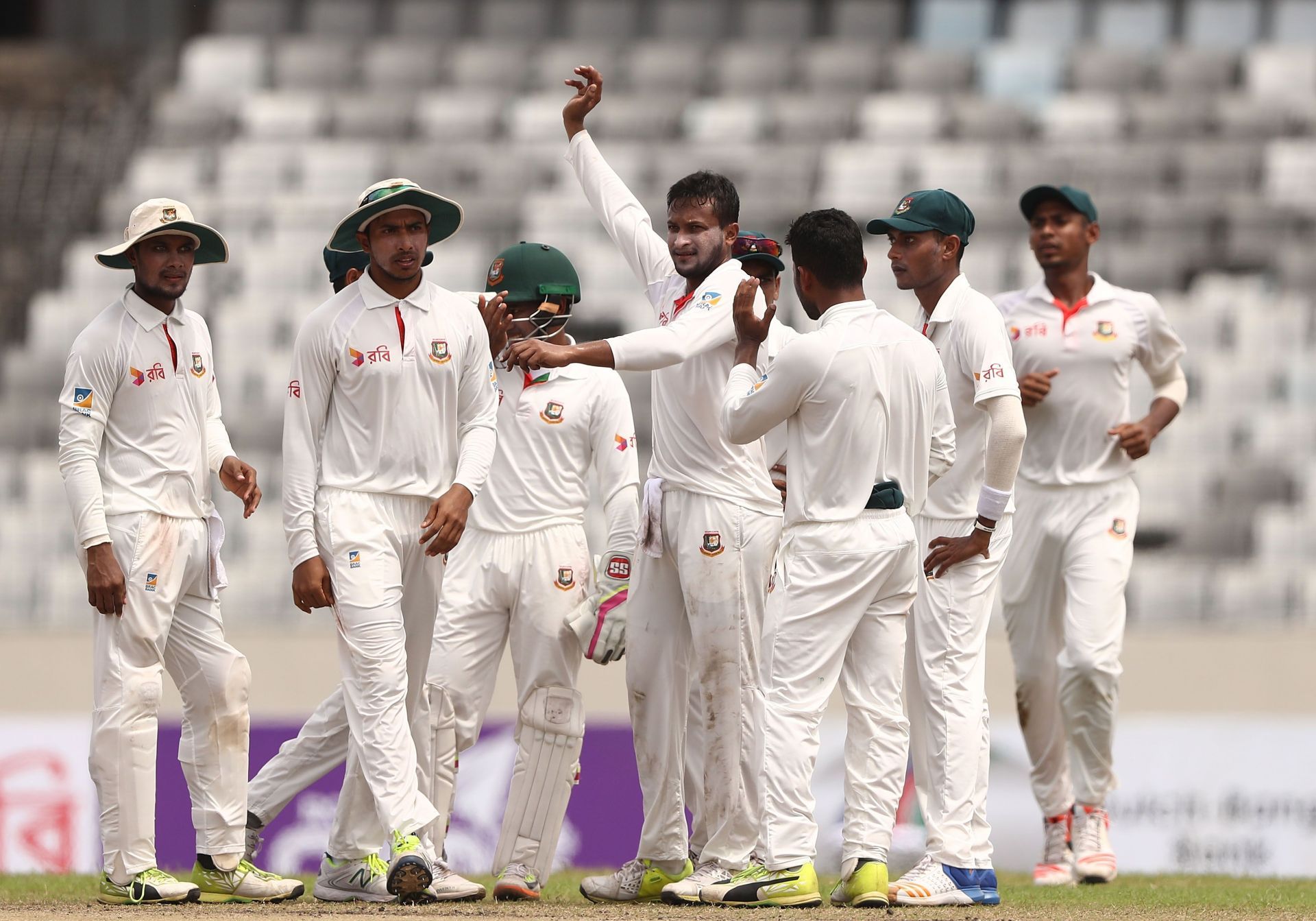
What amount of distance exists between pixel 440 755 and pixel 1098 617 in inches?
105

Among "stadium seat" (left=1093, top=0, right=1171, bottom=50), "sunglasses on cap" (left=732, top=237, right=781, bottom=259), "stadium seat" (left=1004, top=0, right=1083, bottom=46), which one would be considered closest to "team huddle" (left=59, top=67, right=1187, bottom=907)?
"sunglasses on cap" (left=732, top=237, right=781, bottom=259)

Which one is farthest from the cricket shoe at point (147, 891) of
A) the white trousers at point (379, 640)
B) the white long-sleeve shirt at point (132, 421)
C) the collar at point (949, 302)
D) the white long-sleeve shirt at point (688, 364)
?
the collar at point (949, 302)

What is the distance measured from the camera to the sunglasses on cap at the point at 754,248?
676 centimetres

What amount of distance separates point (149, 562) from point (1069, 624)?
361 centimetres

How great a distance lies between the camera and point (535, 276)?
7012mm

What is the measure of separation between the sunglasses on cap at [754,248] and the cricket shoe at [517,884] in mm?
2354

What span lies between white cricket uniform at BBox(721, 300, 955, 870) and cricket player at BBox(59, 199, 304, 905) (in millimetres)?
1881

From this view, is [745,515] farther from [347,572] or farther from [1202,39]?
[1202,39]

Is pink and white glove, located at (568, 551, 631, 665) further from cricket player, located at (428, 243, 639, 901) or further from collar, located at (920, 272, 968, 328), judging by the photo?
collar, located at (920, 272, 968, 328)

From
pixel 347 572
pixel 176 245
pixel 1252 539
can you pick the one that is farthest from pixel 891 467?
pixel 1252 539

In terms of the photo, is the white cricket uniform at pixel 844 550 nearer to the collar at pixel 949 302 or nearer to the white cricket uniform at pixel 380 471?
the collar at pixel 949 302

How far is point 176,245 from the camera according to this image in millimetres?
6449

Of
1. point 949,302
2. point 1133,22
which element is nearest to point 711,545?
point 949,302

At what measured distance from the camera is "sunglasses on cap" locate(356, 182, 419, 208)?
623cm
